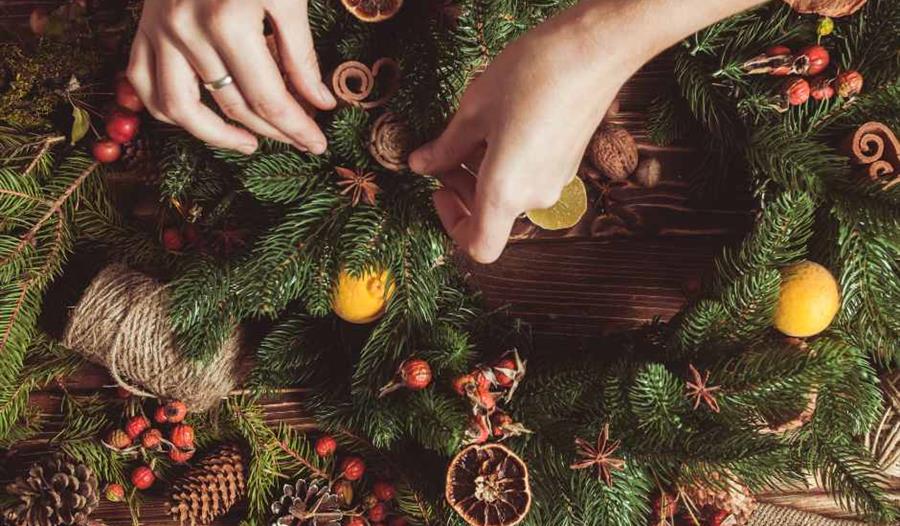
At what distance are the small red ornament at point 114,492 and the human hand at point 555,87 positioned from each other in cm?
83

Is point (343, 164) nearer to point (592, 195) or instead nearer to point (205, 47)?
point (205, 47)

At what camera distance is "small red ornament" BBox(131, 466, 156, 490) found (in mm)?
1226

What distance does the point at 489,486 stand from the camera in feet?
3.28

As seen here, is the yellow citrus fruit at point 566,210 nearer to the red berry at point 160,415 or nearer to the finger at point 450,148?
the finger at point 450,148

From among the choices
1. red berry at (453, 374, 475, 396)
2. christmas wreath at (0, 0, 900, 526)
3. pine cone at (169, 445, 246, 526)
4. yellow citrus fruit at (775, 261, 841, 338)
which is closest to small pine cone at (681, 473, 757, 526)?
christmas wreath at (0, 0, 900, 526)

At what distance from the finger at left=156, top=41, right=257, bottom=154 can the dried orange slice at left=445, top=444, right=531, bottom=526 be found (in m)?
0.54

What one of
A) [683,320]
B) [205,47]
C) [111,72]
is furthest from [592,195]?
[111,72]

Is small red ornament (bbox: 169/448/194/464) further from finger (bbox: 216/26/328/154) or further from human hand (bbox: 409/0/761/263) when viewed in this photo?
human hand (bbox: 409/0/761/263)

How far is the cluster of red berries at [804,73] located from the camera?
3.36ft

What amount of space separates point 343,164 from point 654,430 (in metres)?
0.57

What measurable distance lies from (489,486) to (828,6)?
82 centimetres

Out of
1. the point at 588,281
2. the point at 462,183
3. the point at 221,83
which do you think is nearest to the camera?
the point at 221,83

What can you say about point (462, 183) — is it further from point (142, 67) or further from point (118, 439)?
point (118, 439)

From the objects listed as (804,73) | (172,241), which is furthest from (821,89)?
(172,241)
